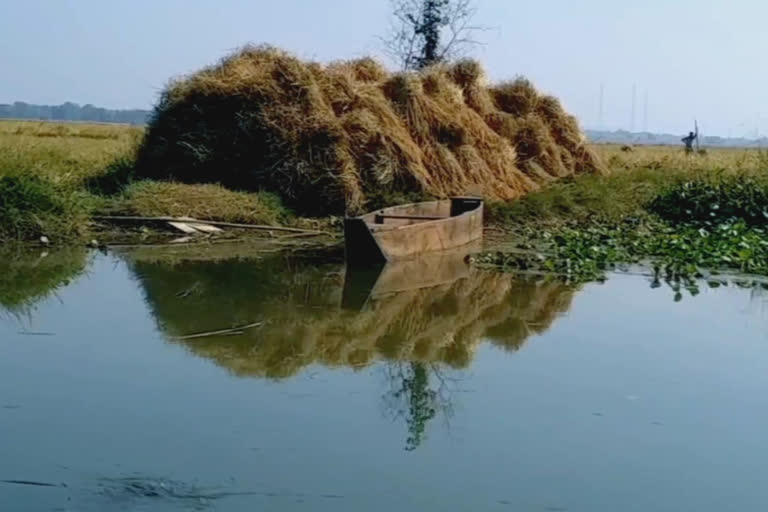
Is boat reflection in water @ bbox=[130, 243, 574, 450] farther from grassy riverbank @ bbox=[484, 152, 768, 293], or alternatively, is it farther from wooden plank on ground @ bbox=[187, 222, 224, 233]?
wooden plank on ground @ bbox=[187, 222, 224, 233]

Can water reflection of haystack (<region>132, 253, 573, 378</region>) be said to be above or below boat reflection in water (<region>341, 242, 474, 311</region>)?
below

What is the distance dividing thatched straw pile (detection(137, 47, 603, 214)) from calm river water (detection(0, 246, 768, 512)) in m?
4.81

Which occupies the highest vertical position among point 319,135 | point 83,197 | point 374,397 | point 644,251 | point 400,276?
point 319,135

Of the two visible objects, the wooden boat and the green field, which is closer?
the wooden boat

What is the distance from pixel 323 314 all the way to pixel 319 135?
6.43 m

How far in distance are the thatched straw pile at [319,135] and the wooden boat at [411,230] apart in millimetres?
901

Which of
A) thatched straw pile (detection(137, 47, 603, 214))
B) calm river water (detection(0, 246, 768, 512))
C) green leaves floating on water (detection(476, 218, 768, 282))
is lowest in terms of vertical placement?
calm river water (detection(0, 246, 768, 512))

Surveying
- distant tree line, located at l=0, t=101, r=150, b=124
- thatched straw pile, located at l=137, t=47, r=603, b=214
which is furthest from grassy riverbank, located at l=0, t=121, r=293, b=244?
distant tree line, located at l=0, t=101, r=150, b=124

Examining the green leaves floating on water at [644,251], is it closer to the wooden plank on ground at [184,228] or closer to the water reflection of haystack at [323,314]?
the water reflection of haystack at [323,314]

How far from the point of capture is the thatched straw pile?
48.5 feet

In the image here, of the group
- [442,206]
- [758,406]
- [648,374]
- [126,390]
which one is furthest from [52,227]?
[758,406]

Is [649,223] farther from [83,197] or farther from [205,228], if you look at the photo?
[83,197]

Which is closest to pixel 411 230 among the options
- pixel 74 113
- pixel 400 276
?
pixel 400 276

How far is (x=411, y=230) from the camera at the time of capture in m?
11.6
